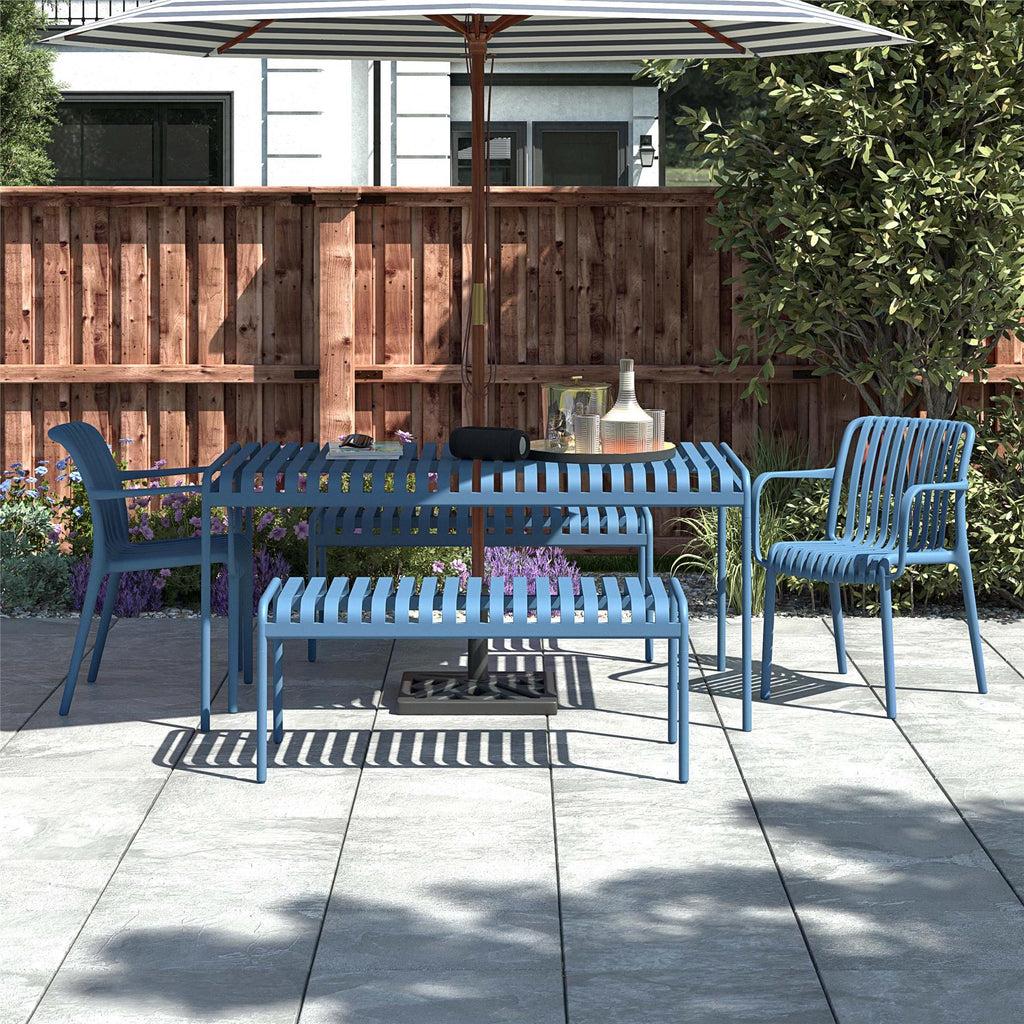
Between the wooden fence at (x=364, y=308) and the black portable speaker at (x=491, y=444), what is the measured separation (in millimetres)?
2883

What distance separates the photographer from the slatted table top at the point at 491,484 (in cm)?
484

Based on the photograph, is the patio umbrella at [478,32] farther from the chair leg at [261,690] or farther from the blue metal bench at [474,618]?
the chair leg at [261,690]

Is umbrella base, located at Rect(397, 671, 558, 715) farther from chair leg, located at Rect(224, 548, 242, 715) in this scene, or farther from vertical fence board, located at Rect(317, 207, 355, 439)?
vertical fence board, located at Rect(317, 207, 355, 439)

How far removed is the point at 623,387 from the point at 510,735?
3.99ft

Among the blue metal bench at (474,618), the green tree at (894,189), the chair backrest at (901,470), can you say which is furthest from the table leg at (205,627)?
the green tree at (894,189)

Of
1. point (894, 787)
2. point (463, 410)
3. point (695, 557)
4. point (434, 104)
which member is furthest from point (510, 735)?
point (434, 104)

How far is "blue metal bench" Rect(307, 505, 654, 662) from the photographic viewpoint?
6.00 meters

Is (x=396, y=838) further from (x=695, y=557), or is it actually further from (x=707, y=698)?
(x=695, y=557)

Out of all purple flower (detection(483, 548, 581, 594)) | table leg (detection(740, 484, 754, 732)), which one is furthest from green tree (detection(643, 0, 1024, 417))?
table leg (detection(740, 484, 754, 732))

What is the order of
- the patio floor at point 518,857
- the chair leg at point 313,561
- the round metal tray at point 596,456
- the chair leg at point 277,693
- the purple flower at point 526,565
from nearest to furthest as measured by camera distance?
the patio floor at point 518,857
the chair leg at point 277,693
the round metal tray at point 596,456
the chair leg at point 313,561
the purple flower at point 526,565

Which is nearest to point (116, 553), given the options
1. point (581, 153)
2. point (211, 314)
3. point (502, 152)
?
point (211, 314)

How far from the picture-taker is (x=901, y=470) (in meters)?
5.98

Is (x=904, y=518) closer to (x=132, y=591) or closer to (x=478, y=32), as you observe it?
(x=478, y=32)

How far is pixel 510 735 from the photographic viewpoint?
5.05 meters
